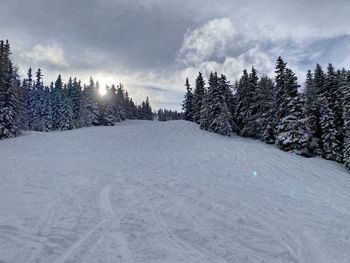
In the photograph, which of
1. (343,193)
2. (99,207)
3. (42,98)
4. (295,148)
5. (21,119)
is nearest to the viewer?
(99,207)

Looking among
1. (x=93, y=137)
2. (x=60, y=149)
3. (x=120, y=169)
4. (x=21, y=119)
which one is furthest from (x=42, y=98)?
(x=120, y=169)

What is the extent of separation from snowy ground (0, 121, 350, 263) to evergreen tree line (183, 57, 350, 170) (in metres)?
8.94

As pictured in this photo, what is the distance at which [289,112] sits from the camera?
32.1m

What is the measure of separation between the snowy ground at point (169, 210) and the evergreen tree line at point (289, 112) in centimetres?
894

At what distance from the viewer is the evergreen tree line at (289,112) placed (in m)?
30.7

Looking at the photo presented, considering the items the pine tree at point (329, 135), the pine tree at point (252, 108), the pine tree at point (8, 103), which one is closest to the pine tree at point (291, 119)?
the pine tree at point (329, 135)

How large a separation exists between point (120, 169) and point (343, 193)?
13.9m

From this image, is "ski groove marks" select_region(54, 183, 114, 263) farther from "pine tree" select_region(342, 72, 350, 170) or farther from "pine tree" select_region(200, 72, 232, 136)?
"pine tree" select_region(200, 72, 232, 136)

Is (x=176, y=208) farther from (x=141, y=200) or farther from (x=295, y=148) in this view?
(x=295, y=148)

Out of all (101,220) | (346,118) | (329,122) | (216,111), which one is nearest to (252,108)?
(216,111)

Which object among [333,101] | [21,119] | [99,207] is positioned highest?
[333,101]

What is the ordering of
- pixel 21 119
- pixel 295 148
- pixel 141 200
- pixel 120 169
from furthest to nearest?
pixel 21 119 → pixel 295 148 → pixel 120 169 → pixel 141 200

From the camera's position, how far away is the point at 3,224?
836 cm

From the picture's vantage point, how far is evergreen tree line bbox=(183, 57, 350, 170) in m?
30.7
